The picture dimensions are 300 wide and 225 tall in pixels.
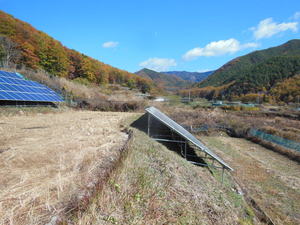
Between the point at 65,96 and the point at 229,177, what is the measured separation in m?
18.5

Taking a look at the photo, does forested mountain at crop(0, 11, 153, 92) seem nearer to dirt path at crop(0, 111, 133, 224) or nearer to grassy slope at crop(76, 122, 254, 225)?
dirt path at crop(0, 111, 133, 224)

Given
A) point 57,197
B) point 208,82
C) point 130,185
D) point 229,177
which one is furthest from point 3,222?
point 208,82

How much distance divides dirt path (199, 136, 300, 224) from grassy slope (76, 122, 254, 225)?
5.10 feet

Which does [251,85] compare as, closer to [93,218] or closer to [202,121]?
[202,121]

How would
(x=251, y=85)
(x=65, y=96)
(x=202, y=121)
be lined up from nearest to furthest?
(x=202, y=121)
(x=65, y=96)
(x=251, y=85)

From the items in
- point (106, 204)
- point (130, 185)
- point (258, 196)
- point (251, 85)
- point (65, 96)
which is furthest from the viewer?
point (251, 85)

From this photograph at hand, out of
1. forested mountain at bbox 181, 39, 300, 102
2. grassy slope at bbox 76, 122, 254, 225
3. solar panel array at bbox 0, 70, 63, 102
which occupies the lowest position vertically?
grassy slope at bbox 76, 122, 254, 225

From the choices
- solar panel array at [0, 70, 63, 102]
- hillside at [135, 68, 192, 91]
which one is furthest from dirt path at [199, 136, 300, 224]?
hillside at [135, 68, 192, 91]

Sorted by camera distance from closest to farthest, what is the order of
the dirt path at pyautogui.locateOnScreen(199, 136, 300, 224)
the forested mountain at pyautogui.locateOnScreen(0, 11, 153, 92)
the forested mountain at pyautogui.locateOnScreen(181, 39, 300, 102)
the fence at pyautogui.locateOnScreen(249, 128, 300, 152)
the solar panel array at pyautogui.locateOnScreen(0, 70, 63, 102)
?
the dirt path at pyautogui.locateOnScreen(199, 136, 300, 224) < the fence at pyautogui.locateOnScreen(249, 128, 300, 152) < the solar panel array at pyautogui.locateOnScreen(0, 70, 63, 102) < the forested mountain at pyautogui.locateOnScreen(0, 11, 153, 92) < the forested mountain at pyautogui.locateOnScreen(181, 39, 300, 102)

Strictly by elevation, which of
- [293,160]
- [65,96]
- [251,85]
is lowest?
[293,160]

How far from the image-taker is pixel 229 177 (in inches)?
215

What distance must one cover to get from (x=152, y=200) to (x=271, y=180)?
6064 millimetres

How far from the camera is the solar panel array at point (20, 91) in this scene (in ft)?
38.5

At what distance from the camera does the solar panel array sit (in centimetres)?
1172
